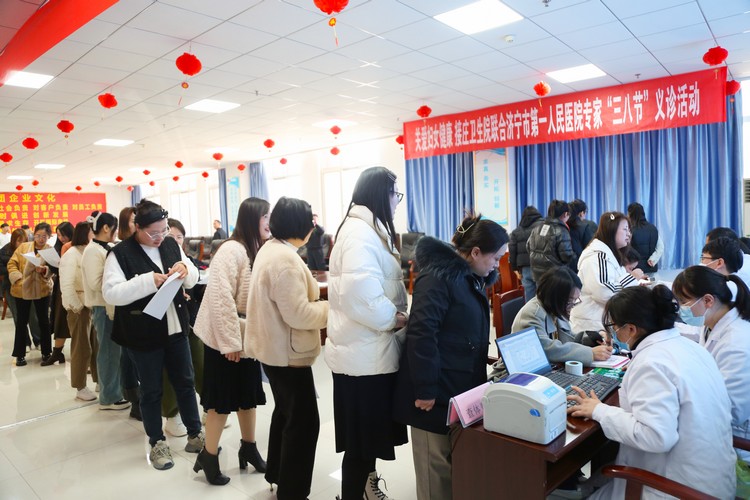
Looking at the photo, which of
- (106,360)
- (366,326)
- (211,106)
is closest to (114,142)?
(211,106)

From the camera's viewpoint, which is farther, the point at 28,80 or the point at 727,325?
the point at 28,80

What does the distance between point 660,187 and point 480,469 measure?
5342 millimetres

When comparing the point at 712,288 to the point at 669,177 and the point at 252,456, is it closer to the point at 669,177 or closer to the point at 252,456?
the point at 252,456

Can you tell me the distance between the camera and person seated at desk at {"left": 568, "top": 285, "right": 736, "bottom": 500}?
1.35m

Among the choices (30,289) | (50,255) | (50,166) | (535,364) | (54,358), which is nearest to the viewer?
(535,364)

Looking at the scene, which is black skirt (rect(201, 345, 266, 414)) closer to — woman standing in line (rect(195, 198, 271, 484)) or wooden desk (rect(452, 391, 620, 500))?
woman standing in line (rect(195, 198, 271, 484))

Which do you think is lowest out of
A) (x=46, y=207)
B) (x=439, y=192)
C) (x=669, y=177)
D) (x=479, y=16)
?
(x=669, y=177)

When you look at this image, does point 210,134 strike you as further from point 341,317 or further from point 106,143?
point 341,317

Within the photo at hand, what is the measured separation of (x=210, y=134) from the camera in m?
7.85

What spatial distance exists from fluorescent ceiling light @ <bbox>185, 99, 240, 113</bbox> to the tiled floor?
11.9 ft

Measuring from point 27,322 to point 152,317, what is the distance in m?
3.17

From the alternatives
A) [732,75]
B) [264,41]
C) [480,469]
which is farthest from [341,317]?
[732,75]

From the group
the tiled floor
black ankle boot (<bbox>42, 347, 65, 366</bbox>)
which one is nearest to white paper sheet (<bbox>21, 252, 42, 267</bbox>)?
black ankle boot (<bbox>42, 347, 65, 366</bbox>)

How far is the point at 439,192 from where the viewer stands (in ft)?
25.7
